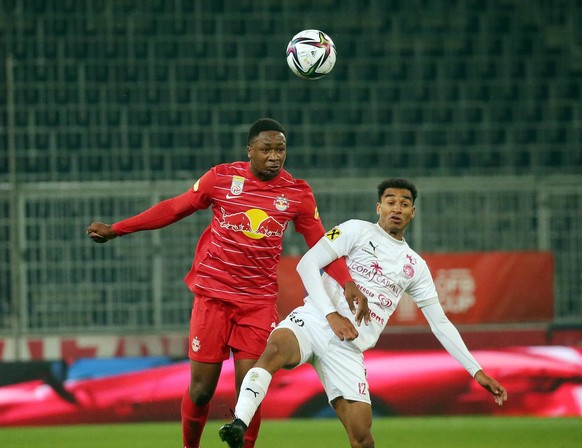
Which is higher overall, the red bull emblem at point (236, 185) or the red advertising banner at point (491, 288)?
the red bull emblem at point (236, 185)

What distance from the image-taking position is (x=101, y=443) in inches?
327

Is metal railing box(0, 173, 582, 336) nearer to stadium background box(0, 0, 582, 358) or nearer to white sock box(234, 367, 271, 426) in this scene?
stadium background box(0, 0, 582, 358)

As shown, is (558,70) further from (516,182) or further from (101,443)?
(101,443)

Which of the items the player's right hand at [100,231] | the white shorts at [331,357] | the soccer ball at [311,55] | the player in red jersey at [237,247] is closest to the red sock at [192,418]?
the player in red jersey at [237,247]

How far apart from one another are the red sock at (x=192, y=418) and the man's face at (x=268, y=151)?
1239 mm

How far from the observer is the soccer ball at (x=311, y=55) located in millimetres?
6945

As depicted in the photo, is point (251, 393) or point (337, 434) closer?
point (251, 393)

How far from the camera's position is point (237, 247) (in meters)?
→ 5.95

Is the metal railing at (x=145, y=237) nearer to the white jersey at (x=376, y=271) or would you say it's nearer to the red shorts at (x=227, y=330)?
the red shorts at (x=227, y=330)

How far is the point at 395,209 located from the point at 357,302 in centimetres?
56

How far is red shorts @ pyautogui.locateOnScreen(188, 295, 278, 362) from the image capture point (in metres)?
5.97

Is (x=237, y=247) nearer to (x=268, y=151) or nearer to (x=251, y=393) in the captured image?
(x=268, y=151)

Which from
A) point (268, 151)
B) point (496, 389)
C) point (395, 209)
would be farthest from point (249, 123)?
point (496, 389)

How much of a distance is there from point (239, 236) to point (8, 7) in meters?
7.13
